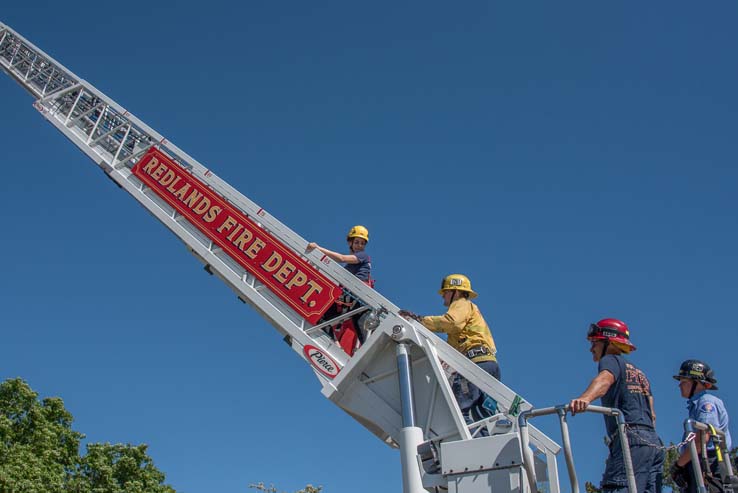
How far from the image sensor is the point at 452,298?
7133mm

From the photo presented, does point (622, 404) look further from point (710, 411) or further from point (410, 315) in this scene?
point (410, 315)

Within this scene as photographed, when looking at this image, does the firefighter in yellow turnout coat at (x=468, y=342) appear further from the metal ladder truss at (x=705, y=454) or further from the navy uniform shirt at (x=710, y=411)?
the metal ladder truss at (x=705, y=454)

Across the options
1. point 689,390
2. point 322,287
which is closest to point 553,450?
point 689,390

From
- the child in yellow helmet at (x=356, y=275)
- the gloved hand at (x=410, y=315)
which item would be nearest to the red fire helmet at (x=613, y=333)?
the gloved hand at (x=410, y=315)

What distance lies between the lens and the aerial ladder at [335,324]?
5.42 m

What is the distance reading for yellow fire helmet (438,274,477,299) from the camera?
7.11 meters

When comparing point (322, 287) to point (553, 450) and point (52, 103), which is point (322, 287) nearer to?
point (553, 450)

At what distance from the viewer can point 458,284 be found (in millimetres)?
7121

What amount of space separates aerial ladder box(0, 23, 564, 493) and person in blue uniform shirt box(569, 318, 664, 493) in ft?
1.37

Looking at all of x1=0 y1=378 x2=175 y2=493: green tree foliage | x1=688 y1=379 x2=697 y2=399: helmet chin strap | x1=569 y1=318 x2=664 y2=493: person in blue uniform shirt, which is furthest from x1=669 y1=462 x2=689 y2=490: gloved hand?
x1=0 y1=378 x2=175 y2=493: green tree foliage

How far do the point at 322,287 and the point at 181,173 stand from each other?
2805 millimetres

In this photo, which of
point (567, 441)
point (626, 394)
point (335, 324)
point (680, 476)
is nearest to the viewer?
point (567, 441)

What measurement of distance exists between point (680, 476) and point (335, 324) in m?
3.54

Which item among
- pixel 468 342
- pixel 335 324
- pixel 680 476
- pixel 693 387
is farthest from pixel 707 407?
pixel 335 324
